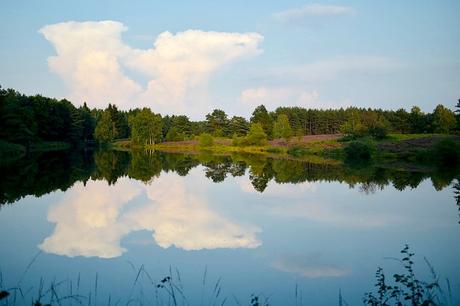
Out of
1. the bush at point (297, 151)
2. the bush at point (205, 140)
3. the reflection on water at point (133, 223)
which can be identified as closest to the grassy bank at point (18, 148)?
the reflection on water at point (133, 223)

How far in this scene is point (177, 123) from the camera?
10362 cm

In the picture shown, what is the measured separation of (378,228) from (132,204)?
31.4 ft

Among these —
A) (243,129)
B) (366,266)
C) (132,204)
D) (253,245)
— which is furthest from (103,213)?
(243,129)

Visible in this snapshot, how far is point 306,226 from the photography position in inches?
535

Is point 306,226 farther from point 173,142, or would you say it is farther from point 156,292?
point 173,142

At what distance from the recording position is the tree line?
177 ft

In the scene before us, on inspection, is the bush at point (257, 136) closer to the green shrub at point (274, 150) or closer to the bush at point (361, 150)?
the green shrub at point (274, 150)

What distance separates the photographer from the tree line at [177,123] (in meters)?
54.0

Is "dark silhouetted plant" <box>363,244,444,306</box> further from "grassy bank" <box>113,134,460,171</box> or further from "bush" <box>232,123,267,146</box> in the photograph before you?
"bush" <box>232,123,267,146</box>

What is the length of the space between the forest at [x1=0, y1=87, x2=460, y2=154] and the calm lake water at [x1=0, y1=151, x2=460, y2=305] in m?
34.7

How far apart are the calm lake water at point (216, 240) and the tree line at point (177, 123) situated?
3519cm

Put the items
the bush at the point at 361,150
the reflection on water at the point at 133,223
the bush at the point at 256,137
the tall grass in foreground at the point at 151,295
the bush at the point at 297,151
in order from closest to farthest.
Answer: the tall grass in foreground at the point at 151,295
the reflection on water at the point at 133,223
the bush at the point at 361,150
the bush at the point at 297,151
the bush at the point at 256,137

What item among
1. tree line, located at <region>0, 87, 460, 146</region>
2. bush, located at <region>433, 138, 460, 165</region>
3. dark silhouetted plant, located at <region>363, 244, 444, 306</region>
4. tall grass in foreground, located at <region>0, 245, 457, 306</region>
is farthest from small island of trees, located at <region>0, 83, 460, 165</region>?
dark silhouetted plant, located at <region>363, 244, 444, 306</region>

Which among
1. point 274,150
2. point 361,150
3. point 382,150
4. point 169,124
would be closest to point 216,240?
point 361,150
